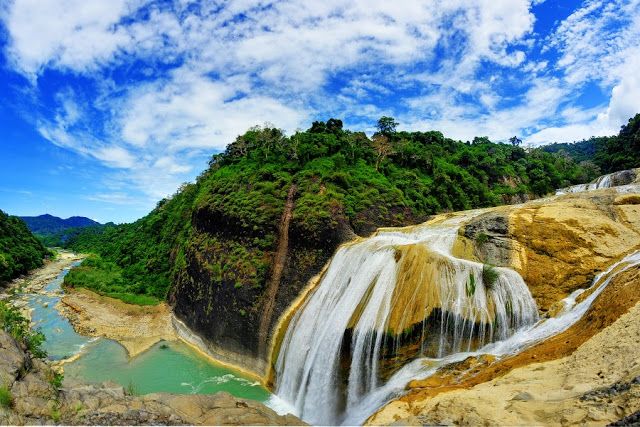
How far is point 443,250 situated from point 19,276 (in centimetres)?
5805

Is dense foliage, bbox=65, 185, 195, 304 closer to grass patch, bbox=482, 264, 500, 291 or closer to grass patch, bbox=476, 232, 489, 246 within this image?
grass patch, bbox=476, 232, 489, 246

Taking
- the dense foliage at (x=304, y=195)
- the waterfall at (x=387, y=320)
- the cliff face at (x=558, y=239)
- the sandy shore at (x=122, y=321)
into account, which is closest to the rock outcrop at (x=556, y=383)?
the waterfall at (x=387, y=320)

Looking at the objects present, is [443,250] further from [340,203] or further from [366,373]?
[340,203]

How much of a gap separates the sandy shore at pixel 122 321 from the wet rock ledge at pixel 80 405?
17.1 meters

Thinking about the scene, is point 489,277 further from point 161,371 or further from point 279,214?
point 161,371

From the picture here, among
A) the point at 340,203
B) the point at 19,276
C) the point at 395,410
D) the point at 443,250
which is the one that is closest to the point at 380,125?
the point at 340,203

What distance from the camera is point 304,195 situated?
92.4 ft

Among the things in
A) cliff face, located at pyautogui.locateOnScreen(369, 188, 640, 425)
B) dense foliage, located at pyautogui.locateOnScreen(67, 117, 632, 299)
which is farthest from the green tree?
cliff face, located at pyautogui.locateOnScreen(369, 188, 640, 425)

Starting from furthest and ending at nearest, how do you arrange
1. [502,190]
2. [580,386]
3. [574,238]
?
[502,190], [574,238], [580,386]

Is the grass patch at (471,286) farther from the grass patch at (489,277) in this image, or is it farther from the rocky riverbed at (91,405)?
the rocky riverbed at (91,405)

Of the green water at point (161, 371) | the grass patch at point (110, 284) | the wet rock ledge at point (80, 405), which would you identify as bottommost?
the green water at point (161, 371)

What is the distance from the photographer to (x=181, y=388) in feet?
65.8

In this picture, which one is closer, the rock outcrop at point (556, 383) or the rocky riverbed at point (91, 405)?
the rock outcrop at point (556, 383)

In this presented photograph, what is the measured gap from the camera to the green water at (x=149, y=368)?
65.3 ft
